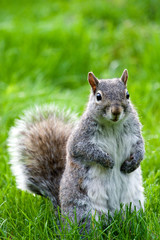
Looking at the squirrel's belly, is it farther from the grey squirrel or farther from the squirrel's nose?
the squirrel's nose

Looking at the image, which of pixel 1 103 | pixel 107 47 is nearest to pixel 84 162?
pixel 1 103

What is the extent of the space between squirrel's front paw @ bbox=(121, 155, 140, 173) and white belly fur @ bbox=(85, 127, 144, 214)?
3 cm

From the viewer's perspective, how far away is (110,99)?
1.83 meters

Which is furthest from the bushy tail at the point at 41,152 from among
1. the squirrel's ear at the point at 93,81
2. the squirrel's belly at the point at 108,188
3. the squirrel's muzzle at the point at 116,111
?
the squirrel's muzzle at the point at 116,111

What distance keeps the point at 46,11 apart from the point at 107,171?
522 centimetres

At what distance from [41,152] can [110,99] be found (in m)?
0.60

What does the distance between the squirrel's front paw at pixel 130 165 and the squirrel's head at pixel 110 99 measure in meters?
0.22

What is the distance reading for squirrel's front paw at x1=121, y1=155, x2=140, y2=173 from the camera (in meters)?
1.93

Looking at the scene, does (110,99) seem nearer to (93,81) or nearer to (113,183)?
(93,81)

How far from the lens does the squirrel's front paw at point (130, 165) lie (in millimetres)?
1926

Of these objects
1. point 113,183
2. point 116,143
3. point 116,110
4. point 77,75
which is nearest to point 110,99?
point 116,110

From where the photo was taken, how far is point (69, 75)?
428 cm

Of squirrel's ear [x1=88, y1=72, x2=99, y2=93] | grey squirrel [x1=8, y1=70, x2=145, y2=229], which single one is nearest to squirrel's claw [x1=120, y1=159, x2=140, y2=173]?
grey squirrel [x1=8, y1=70, x2=145, y2=229]

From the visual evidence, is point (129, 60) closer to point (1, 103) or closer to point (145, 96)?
point (145, 96)
